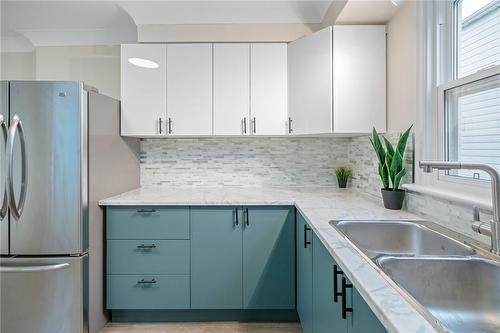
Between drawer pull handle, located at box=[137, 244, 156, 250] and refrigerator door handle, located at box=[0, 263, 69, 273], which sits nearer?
refrigerator door handle, located at box=[0, 263, 69, 273]

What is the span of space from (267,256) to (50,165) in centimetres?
150

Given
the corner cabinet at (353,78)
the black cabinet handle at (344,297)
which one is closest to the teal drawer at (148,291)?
the black cabinet handle at (344,297)

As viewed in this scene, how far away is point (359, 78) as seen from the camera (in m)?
2.28

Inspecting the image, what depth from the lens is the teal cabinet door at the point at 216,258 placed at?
225 centimetres

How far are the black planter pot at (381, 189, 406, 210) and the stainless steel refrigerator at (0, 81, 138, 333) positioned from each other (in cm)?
185

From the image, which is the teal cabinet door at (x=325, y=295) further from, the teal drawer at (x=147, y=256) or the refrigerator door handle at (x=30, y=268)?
the refrigerator door handle at (x=30, y=268)

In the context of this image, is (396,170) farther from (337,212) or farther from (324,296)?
(324,296)

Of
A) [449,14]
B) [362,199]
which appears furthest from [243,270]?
[449,14]

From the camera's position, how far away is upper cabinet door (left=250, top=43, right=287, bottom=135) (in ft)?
8.48

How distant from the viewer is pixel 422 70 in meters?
1.80

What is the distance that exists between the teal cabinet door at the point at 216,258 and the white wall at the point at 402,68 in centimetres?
123

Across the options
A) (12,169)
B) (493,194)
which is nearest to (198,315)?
(12,169)

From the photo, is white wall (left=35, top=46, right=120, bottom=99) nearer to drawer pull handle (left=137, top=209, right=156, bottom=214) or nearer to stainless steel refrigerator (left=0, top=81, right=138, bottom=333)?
stainless steel refrigerator (left=0, top=81, right=138, bottom=333)

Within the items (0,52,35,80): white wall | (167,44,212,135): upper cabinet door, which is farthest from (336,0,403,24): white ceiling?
(0,52,35,80): white wall
